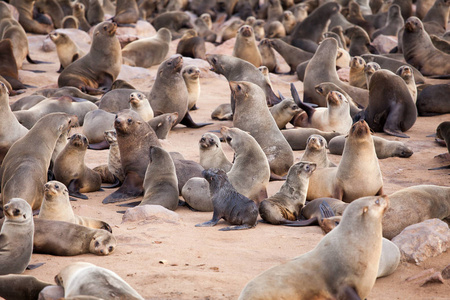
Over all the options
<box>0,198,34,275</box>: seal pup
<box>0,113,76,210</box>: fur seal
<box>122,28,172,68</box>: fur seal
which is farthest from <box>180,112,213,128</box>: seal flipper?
<box>0,198,34,275</box>: seal pup

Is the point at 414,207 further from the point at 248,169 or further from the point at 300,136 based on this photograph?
the point at 300,136

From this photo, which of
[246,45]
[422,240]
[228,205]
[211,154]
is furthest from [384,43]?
[422,240]

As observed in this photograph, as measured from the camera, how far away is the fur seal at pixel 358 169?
21.6 feet

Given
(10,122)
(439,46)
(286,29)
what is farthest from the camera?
(286,29)

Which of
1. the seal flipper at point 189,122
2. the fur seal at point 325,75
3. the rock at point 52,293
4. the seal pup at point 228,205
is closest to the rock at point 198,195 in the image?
the seal pup at point 228,205

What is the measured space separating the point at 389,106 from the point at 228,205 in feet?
16.4

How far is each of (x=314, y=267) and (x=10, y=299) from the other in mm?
1813

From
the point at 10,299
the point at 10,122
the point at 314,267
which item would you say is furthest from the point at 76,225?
the point at 10,122

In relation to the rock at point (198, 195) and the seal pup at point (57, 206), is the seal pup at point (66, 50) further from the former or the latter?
the seal pup at point (57, 206)

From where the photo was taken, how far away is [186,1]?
1027 inches

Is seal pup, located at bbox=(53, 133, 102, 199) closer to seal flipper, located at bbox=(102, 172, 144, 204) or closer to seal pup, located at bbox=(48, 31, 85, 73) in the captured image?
seal flipper, located at bbox=(102, 172, 144, 204)

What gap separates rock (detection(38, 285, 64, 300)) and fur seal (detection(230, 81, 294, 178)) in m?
4.43

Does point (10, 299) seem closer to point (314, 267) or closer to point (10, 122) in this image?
point (314, 267)

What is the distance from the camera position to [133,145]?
25.2 ft
